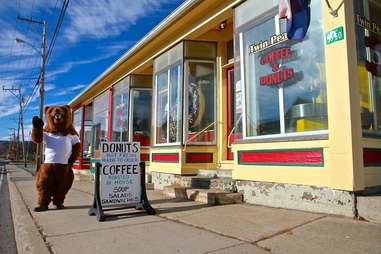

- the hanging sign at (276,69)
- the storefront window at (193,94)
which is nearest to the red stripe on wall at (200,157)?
the storefront window at (193,94)

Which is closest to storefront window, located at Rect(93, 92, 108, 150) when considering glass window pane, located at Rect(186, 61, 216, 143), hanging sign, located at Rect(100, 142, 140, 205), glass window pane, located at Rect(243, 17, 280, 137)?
glass window pane, located at Rect(186, 61, 216, 143)

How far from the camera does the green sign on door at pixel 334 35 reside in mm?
4895

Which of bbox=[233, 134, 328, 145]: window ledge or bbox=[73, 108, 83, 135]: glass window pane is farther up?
bbox=[73, 108, 83, 135]: glass window pane

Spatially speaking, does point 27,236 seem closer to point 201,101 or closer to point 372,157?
point 372,157

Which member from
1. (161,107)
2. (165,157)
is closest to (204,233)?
(165,157)

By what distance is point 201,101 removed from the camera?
8953 millimetres

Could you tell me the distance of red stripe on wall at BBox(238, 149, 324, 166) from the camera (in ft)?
16.8

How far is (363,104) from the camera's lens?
505 centimetres

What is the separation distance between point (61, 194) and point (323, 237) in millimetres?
5015

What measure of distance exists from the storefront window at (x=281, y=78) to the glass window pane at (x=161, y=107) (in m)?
3.61

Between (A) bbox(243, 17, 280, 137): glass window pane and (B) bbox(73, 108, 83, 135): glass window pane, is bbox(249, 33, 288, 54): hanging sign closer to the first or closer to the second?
(A) bbox(243, 17, 280, 137): glass window pane

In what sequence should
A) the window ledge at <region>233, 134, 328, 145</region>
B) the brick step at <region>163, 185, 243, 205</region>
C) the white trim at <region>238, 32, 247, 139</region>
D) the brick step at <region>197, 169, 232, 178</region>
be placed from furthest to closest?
the brick step at <region>197, 169, 232, 178</region>
the white trim at <region>238, 32, 247, 139</region>
the brick step at <region>163, 185, 243, 205</region>
the window ledge at <region>233, 134, 328, 145</region>

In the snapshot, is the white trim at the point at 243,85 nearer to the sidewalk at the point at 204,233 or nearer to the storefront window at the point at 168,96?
the sidewalk at the point at 204,233

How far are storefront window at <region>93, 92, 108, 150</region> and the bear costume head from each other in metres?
8.61
